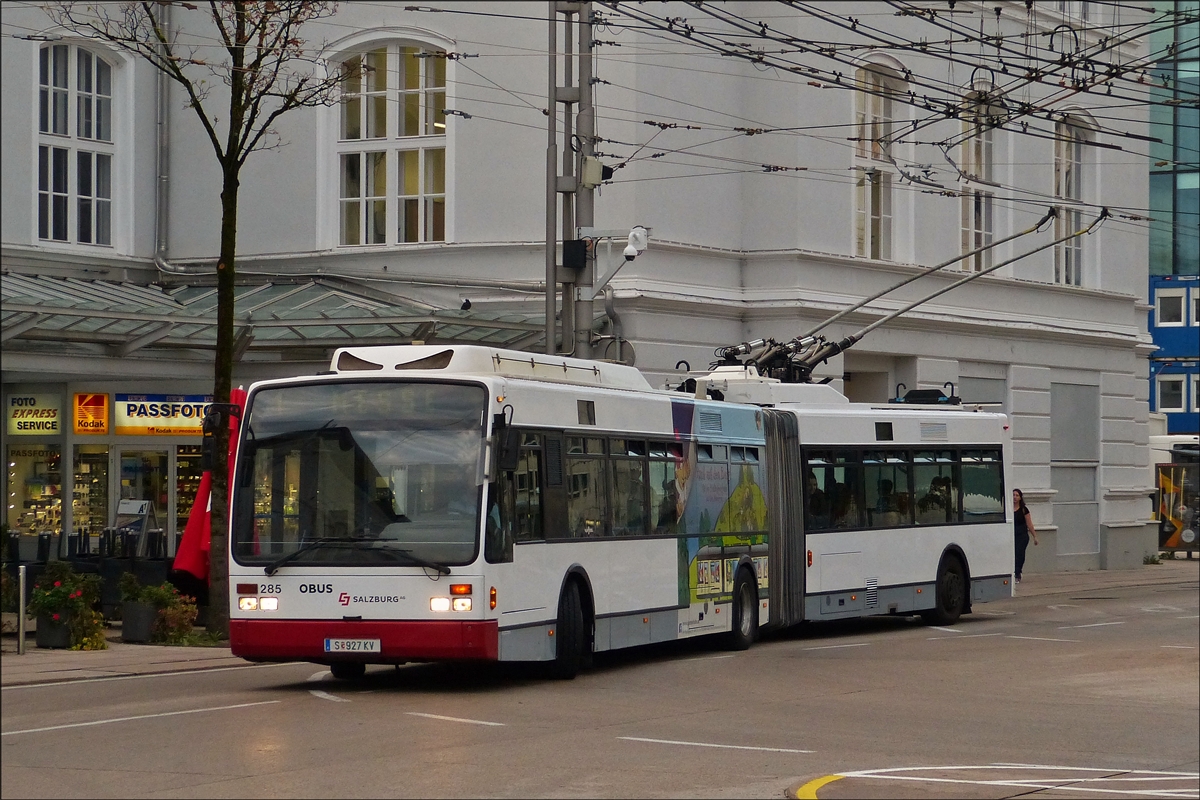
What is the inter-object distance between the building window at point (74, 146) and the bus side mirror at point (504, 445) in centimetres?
1644

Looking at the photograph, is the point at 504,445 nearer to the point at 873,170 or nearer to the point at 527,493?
the point at 527,493

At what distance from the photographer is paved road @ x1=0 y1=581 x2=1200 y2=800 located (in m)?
9.54

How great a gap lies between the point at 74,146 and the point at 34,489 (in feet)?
18.9

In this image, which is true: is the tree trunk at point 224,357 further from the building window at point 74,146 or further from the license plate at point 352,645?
the building window at point 74,146

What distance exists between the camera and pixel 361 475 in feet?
47.0

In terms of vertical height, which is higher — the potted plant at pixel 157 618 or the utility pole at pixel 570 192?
the utility pole at pixel 570 192

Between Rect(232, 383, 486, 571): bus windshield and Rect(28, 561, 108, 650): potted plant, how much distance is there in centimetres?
475

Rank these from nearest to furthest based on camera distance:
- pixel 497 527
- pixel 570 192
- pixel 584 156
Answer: pixel 497 527 < pixel 584 156 < pixel 570 192

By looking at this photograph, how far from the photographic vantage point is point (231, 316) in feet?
64.2

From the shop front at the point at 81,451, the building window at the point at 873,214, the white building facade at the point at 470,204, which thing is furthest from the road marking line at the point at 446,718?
the building window at the point at 873,214

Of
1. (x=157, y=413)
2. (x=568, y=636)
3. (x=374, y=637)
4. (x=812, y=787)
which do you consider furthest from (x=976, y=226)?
(x=812, y=787)

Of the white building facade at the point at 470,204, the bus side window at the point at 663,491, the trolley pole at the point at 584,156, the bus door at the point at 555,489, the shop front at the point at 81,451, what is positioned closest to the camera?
the bus door at the point at 555,489

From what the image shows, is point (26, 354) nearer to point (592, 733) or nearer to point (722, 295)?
point (722, 295)

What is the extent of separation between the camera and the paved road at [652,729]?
31.3ft
